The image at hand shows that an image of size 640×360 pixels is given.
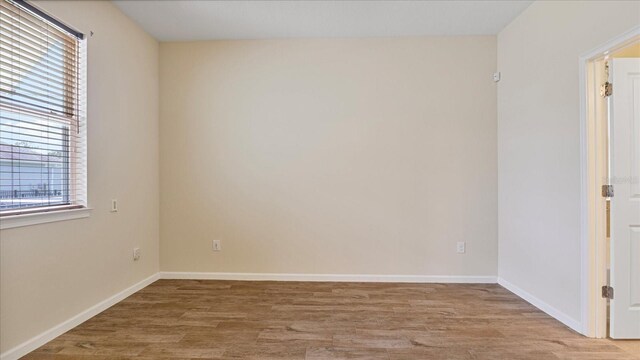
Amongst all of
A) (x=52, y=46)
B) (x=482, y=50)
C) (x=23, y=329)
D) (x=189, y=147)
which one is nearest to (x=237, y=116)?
(x=189, y=147)

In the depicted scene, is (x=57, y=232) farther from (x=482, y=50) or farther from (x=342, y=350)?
(x=482, y=50)

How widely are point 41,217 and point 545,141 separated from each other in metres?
3.98

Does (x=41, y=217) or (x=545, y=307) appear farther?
(x=545, y=307)

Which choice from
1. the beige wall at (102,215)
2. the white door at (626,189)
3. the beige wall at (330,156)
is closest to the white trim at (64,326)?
the beige wall at (102,215)

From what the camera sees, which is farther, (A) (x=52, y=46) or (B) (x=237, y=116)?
(B) (x=237, y=116)

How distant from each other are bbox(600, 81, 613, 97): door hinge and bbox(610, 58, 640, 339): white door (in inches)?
1.1

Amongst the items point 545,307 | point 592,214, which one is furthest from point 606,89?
point 545,307

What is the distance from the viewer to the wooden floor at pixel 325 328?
2.06 m

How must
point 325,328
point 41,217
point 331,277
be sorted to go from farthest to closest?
point 331,277
point 325,328
point 41,217

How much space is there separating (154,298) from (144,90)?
218 centimetres

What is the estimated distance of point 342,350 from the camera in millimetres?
2068

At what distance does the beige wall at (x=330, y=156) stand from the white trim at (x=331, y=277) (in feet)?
0.19

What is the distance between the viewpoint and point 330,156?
11.5 ft

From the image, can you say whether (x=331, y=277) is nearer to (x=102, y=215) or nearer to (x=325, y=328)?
(x=325, y=328)
